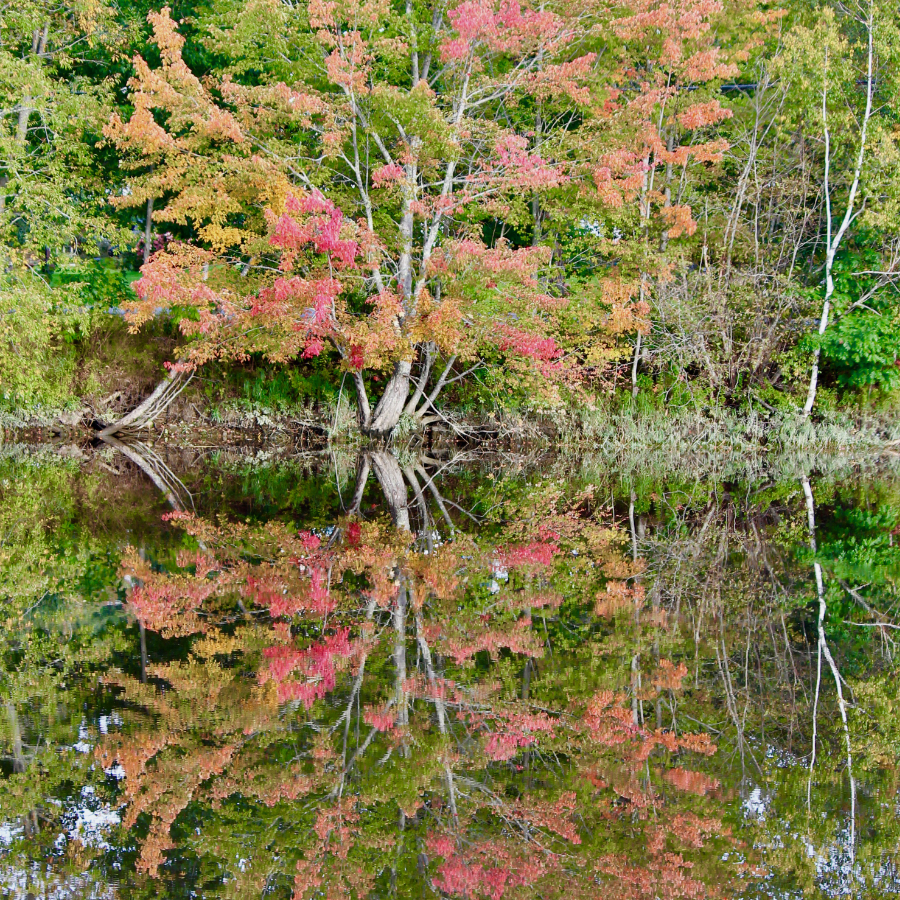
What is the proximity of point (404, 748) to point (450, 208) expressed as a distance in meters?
13.2

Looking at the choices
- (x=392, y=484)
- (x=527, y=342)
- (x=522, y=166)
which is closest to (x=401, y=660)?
(x=392, y=484)

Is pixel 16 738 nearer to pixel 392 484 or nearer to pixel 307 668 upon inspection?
pixel 307 668

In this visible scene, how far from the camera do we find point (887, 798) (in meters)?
4.03

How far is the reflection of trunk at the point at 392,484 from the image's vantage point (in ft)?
35.7

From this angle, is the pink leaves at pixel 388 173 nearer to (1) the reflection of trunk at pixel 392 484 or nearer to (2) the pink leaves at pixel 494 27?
(2) the pink leaves at pixel 494 27

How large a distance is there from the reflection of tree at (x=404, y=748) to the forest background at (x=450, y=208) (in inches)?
380

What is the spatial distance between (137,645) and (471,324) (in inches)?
452

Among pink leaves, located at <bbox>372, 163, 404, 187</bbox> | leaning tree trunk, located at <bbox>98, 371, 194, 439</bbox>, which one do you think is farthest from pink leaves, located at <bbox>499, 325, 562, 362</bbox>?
leaning tree trunk, located at <bbox>98, 371, 194, 439</bbox>

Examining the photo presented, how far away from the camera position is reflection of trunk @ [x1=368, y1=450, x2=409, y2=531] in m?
10.9

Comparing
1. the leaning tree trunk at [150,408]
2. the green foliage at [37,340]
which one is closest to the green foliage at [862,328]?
the leaning tree trunk at [150,408]

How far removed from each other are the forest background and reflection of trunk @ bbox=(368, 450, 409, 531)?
5.31 feet

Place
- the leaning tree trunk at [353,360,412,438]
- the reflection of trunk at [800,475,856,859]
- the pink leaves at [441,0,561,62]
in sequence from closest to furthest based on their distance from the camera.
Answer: the reflection of trunk at [800,475,856,859], the pink leaves at [441,0,561,62], the leaning tree trunk at [353,360,412,438]

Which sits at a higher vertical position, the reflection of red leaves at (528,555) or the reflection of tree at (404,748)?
the reflection of tree at (404,748)

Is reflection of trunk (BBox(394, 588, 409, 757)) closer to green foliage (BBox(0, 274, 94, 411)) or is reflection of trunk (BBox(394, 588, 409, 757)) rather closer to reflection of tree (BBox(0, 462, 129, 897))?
reflection of tree (BBox(0, 462, 129, 897))
